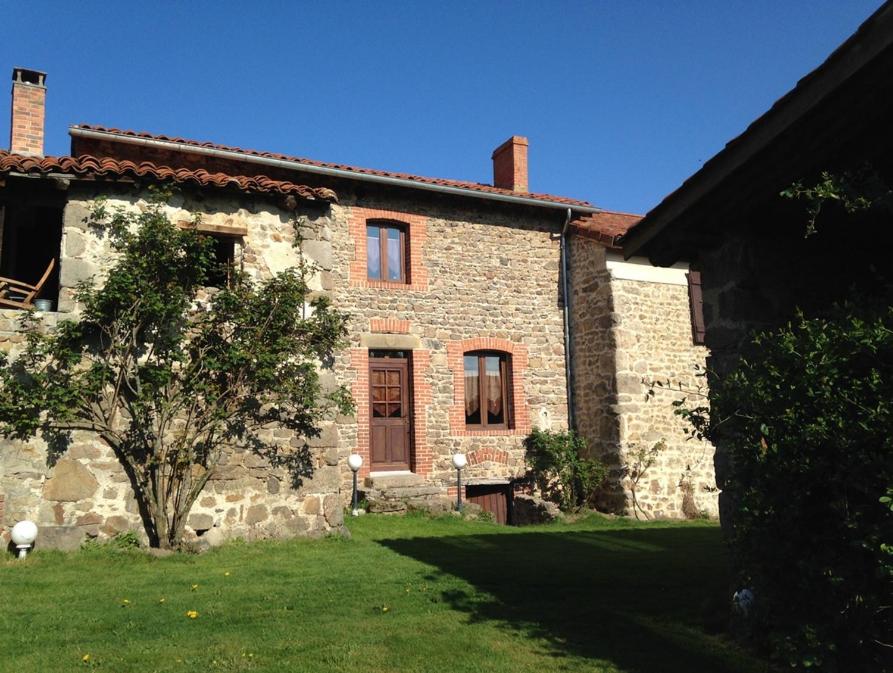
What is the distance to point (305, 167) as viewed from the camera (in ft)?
38.4

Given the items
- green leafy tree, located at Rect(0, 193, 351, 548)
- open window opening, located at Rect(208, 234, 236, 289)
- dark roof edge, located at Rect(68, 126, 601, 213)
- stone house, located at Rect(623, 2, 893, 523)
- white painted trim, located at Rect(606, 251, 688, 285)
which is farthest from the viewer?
white painted trim, located at Rect(606, 251, 688, 285)

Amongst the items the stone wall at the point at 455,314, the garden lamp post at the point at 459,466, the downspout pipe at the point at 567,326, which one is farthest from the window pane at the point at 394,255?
the garden lamp post at the point at 459,466

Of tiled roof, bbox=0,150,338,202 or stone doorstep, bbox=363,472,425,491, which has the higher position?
tiled roof, bbox=0,150,338,202

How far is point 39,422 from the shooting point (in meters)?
7.57

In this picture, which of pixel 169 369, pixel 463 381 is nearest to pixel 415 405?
pixel 463 381

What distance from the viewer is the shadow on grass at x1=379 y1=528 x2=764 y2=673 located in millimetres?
4199

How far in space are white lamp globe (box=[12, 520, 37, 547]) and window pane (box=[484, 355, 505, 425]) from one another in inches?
304

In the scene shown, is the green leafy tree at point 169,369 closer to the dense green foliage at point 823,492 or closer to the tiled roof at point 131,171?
the tiled roof at point 131,171

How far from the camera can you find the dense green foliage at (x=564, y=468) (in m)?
12.8

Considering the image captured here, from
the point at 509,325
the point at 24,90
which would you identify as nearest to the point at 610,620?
the point at 509,325

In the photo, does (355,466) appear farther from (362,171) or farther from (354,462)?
(362,171)

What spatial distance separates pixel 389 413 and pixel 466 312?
229 centimetres

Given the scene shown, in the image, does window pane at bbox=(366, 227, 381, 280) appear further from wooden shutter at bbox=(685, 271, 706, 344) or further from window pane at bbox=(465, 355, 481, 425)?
wooden shutter at bbox=(685, 271, 706, 344)

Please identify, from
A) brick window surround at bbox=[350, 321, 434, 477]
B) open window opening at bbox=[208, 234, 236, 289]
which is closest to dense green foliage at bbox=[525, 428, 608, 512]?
brick window surround at bbox=[350, 321, 434, 477]
